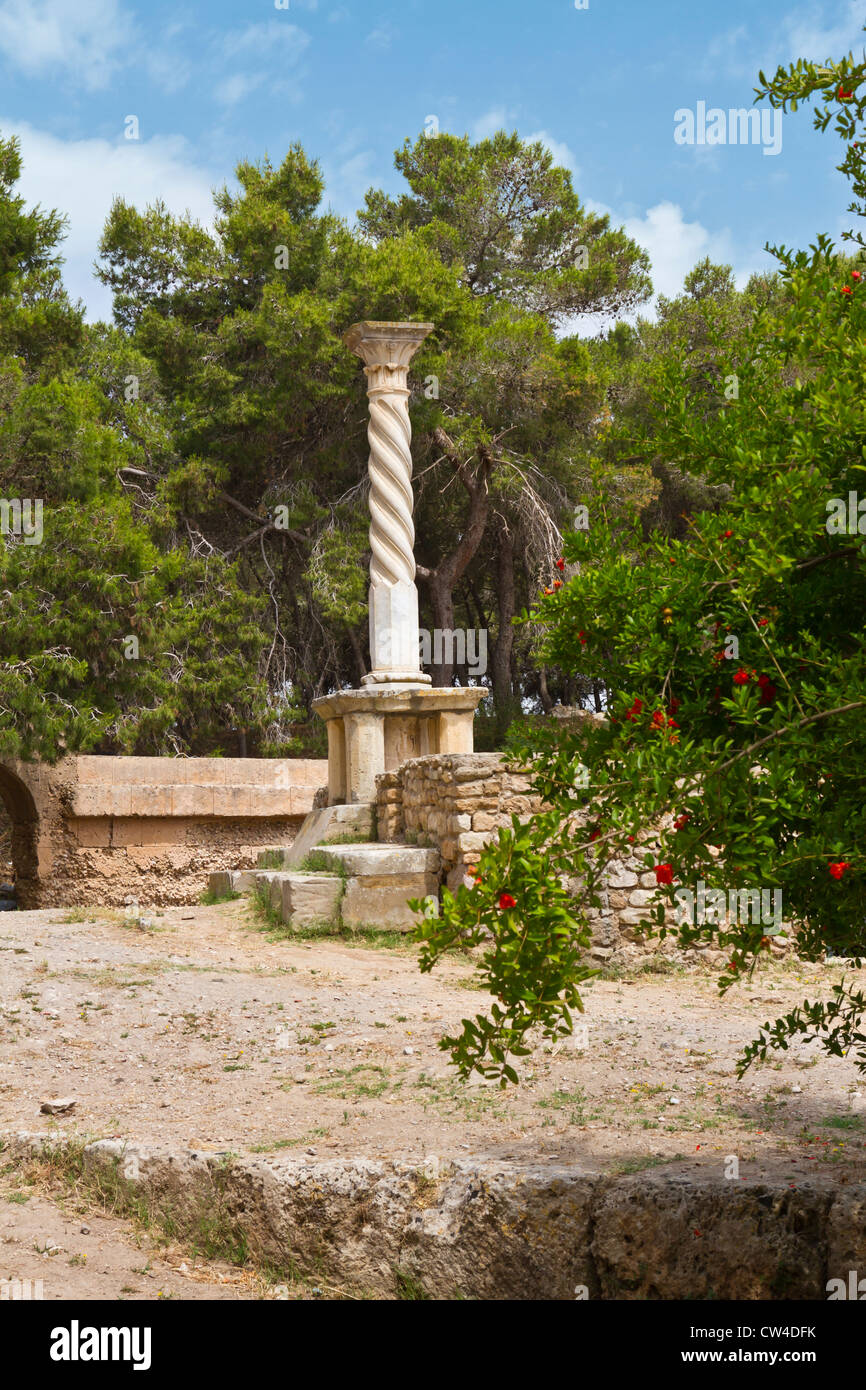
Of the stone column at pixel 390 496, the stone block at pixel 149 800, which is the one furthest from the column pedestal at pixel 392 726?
the stone block at pixel 149 800

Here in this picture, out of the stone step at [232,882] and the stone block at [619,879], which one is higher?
the stone block at [619,879]

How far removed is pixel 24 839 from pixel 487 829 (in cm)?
850

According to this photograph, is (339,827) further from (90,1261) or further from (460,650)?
(460,650)

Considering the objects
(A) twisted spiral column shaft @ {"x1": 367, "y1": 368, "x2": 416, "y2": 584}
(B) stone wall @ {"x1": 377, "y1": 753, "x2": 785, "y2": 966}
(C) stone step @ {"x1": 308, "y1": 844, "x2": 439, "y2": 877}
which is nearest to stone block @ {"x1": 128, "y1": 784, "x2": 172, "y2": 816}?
(A) twisted spiral column shaft @ {"x1": 367, "y1": 368, "x2": 416, "y2": 584}

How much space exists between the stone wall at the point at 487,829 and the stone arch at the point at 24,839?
658cm

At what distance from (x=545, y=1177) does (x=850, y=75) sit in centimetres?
354

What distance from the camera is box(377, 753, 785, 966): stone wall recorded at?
30.2 feet

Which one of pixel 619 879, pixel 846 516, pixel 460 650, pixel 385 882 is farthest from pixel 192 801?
pixel 846 516

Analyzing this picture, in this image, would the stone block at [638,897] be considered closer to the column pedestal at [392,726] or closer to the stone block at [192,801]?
the column pedestal at [392,726]

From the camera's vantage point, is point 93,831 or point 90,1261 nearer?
point 90,1261

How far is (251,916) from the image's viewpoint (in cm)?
1107

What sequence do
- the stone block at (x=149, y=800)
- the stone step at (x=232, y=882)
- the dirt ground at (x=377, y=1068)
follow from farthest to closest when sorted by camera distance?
the stone block at (x=149, y=800) → the stone step at (x=232, y=882) → the dirt ground at (x=377, y=1068)

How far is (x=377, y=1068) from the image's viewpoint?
20.6 ft

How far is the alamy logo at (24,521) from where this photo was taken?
57.4 ft
